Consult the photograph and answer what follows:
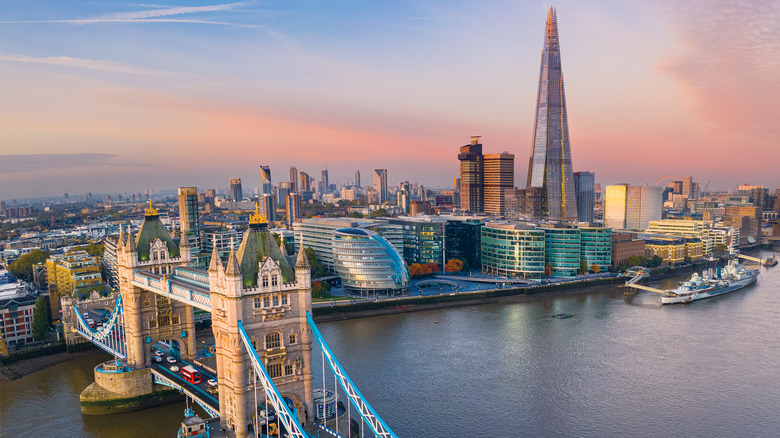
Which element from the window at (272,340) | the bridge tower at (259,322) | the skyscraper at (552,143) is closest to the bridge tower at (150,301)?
the bridge tower at (259,322)

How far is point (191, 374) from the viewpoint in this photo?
1737 inches

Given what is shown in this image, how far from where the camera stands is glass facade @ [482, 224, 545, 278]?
107 metres

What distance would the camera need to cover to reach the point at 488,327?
237ft

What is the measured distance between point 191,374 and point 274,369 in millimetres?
13099

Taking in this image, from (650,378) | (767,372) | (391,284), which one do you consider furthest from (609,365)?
(391,284)

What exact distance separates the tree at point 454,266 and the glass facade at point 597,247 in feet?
84.1

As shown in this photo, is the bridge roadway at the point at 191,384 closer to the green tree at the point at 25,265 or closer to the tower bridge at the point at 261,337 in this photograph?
the tower bridge at the point at 261,337

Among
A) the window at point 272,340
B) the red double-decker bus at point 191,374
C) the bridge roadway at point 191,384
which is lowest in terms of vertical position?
the bridge roadway at point 191,384

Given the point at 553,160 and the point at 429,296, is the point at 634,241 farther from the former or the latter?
the point at 429,296

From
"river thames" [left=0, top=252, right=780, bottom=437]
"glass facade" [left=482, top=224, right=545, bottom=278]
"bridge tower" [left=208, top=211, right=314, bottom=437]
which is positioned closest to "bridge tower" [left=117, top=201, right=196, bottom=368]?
"river thames" [left=0, top=252, right=780, bottom=437]

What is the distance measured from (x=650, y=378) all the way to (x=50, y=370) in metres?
59.7

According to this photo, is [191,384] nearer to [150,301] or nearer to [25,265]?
[150,301]

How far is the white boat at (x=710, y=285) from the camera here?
8906 cm

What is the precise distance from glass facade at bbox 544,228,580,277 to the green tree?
9873 cm
